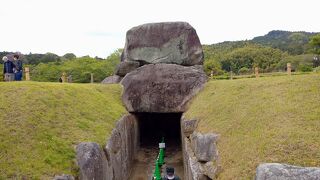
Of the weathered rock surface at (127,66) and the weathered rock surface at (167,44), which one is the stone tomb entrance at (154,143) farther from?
the weathered rock surface at (167,44)

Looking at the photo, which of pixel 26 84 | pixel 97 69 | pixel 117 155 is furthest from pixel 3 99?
pixel 97 69

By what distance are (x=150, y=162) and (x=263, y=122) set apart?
839 cm

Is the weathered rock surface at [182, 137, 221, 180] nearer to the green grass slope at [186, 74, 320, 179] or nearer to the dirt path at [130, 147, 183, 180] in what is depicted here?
the green grass slope at [186, 74, 320, 179]

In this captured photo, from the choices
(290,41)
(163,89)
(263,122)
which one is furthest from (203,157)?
(290,41)

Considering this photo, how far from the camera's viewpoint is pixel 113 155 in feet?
41.5

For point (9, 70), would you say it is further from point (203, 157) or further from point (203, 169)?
point (203, 169)

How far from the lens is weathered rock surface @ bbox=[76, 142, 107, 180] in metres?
10.1

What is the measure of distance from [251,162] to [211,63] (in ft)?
110

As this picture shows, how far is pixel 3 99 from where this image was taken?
1195 cm

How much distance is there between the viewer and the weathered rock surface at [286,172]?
748 centimetres

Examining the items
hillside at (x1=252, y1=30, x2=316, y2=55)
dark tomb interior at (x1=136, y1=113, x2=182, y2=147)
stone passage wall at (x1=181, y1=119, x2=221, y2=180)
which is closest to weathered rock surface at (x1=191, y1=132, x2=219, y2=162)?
stone passage wall at (x1=181, y1=119, x2=221, y2=180)

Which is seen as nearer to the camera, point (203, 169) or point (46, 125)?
point (203, 169)

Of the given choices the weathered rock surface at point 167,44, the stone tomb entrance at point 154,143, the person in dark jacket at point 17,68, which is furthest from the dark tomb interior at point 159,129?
the person in dark jacket at point 17,68

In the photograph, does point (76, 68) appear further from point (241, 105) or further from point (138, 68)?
point (241, 105)
